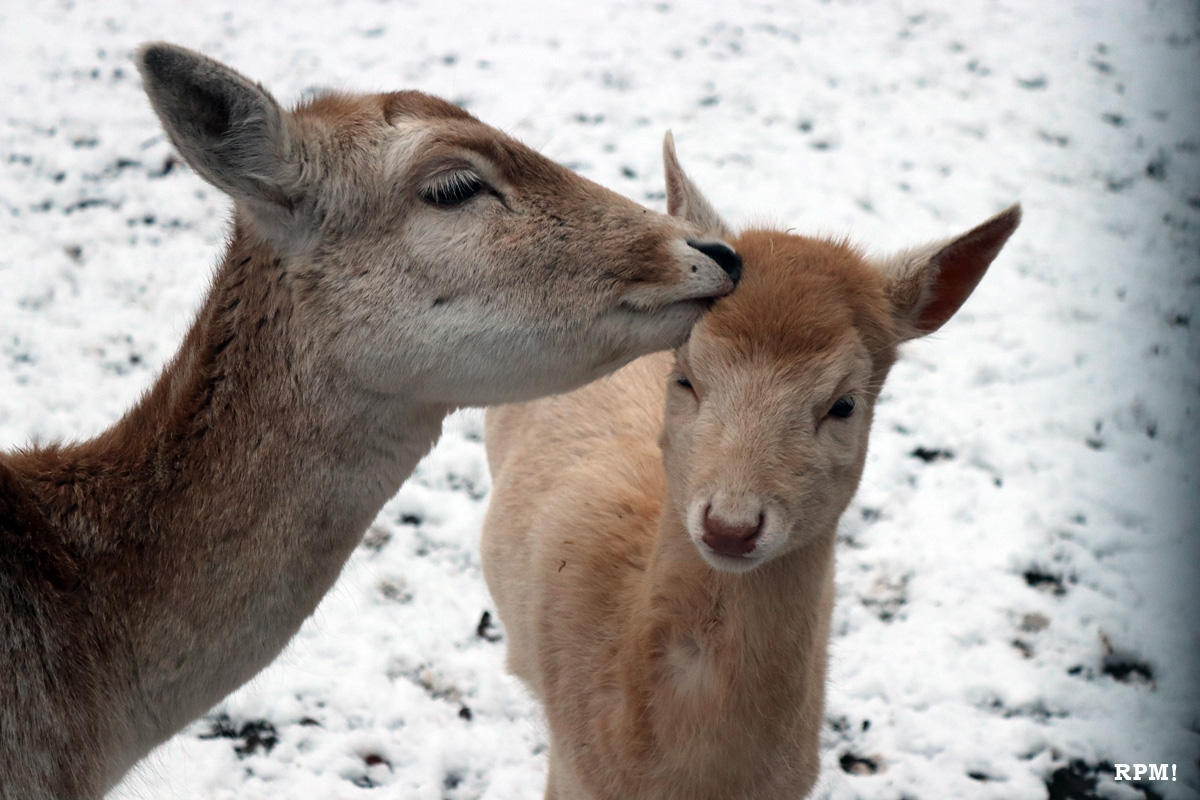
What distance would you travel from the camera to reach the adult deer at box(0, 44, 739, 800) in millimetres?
2758

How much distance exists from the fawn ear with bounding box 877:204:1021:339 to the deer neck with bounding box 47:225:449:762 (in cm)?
153

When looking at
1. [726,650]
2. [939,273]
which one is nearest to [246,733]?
[726,650]

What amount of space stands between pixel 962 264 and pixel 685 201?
0.91 meters

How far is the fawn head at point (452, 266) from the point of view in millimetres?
2762

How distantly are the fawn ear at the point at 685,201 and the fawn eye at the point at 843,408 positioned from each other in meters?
0.82

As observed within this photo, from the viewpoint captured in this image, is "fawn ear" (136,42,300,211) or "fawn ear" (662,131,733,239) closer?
"fawn ear" (136,42,300,211)

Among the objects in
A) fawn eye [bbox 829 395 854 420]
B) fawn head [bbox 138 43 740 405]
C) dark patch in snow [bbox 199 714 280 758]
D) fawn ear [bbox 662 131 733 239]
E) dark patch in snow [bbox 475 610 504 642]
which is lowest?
dark patch in snow [bbox 199 714 280 758]

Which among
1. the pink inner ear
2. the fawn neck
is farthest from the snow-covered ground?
the pink inner ear

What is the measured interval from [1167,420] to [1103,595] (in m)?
1.37

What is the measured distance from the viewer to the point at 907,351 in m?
6.07

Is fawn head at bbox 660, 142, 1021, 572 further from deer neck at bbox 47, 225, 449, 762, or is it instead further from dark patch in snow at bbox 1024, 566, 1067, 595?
dark patch in snow at bbox 1024, 566, 1067, 595

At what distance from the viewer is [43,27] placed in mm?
8906

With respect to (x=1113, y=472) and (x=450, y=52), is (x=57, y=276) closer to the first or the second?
(x=450, y=52)

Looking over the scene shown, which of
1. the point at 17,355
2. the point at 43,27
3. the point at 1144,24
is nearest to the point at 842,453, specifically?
the point at 17,355
